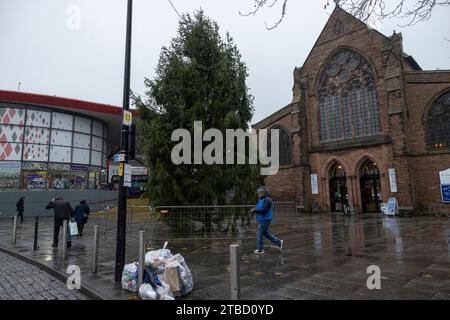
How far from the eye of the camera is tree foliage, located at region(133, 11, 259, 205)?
35.4 ft

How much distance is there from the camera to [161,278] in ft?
16.4

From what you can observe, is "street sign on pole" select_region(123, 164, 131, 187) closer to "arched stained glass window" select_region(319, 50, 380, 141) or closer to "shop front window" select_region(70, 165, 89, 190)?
"arched stained glass window" select_region(319, 50, 380, 141)

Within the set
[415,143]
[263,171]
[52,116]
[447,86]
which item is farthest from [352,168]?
[52,116]

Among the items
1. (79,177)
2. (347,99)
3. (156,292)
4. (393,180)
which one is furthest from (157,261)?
(79,177)

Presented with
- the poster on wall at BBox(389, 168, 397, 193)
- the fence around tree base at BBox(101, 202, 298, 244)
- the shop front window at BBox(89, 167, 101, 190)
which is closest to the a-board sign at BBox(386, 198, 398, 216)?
the poster on wall at BBox(389, 168, 397, 193)

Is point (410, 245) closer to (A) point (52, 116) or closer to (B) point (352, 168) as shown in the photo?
(B) point (352, 168)

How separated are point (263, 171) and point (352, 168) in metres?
13.9

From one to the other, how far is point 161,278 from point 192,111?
23.8ft

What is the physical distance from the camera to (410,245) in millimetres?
8961

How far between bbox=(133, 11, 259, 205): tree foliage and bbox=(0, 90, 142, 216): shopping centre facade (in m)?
17.5

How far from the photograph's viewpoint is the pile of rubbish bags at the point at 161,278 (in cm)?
464

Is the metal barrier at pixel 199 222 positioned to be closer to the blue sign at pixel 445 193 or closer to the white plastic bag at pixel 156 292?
the white plastic bag at pixel 156 292

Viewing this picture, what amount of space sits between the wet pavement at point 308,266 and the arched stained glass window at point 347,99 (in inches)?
605

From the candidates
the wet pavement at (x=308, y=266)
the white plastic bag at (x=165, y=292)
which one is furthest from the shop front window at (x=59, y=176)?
the white plastic bag at (x=165, y=292)
